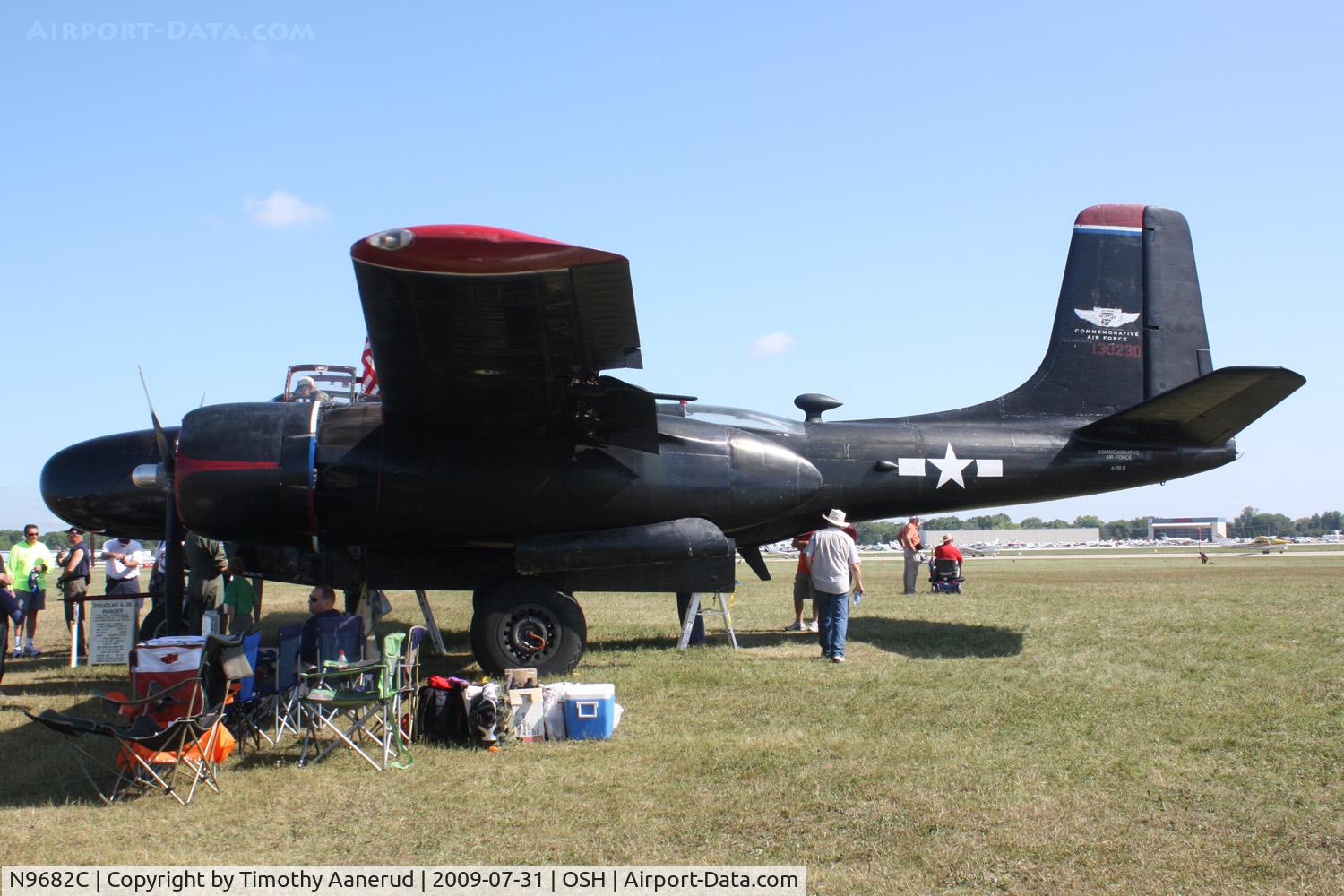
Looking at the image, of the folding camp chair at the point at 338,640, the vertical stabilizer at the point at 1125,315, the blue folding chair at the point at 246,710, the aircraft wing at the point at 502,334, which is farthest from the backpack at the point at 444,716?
the vertical stabilizer at the point at 1125,315

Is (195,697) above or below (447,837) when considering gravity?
above

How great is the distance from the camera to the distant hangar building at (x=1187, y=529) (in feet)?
518

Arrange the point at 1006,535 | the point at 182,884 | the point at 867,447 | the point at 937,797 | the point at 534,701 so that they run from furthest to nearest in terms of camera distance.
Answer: the point at 1006,535 < the point at 867,447 < the point at 534,701 < the point at 937,797 < the point at 182,884

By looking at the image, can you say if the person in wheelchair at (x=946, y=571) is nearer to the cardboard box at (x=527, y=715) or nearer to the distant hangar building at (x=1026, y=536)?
the cardboard box at (x=527, y=715)

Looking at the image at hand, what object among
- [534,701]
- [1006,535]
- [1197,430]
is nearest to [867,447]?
[1197,430]

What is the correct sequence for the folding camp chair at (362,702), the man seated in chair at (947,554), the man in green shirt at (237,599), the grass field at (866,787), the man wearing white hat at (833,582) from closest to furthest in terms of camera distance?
the grass field at (866,787), the folding camp chair at (362,702), the man wearing white hat at (833,582), the man in green shirt at (237,599), the man seated in chair at (947,554)

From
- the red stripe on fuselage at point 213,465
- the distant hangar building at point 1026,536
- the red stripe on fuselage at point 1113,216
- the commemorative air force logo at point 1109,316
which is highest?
the red stripe on fuselage at point 1113,216

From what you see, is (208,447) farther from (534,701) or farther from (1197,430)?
(1197,430)

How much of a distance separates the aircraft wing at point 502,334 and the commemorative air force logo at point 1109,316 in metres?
6.42

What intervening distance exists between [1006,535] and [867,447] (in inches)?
5905

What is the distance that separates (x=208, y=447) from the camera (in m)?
8.80

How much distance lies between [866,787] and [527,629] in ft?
15.0

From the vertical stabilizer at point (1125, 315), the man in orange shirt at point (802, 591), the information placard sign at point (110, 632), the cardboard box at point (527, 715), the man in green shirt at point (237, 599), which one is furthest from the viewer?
the man in orange shirt at point (802, 591)

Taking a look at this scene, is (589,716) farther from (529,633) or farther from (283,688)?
(529,633)
